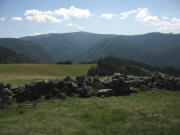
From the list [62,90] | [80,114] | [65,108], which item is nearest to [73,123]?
[80,114]

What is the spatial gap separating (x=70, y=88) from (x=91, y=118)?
8.76 meters

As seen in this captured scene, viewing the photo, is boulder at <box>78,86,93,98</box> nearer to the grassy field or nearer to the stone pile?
the stone pile

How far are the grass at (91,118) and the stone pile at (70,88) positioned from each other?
5.68ft

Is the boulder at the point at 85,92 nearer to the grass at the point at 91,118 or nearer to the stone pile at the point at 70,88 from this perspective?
the stone pile at the point at 70,88

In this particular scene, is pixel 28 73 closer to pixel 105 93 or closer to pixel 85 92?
pixel 85 92

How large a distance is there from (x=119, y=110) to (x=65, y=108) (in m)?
5.19

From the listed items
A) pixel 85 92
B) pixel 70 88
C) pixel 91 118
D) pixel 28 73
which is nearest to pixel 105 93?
pixel 85 92

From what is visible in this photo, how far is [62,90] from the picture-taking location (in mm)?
A: 19906

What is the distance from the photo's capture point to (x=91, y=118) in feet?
40.2

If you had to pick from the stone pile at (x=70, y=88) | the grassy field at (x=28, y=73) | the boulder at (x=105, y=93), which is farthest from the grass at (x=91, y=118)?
the grassy field at (x=28, y=73)

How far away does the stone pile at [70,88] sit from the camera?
695 inches

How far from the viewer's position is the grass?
10.3 metres

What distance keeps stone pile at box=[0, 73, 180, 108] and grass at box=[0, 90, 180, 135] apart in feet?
5.68

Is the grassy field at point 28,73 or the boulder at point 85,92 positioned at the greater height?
the boulder at point 85,92
